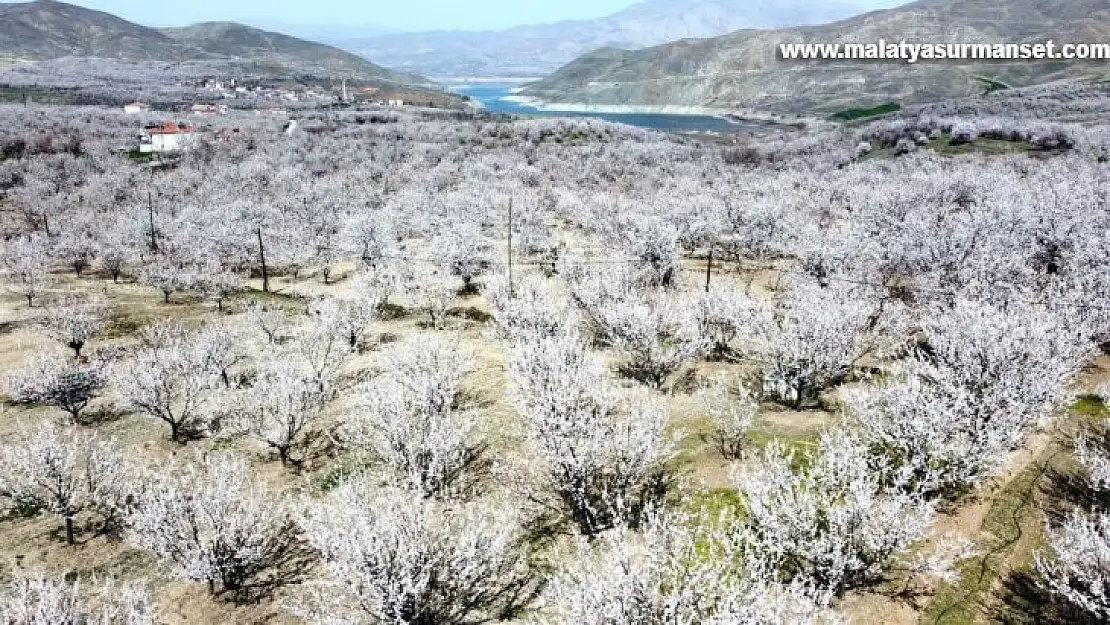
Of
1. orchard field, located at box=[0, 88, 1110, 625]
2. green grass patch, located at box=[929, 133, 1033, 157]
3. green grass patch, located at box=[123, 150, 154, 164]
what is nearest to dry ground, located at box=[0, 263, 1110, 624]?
orchard field, located at box=[0, 88, 1110, 625]

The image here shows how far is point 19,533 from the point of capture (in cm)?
1723

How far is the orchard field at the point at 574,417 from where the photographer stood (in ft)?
45.1

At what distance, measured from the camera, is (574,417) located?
17.9m

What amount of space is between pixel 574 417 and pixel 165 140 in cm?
10321

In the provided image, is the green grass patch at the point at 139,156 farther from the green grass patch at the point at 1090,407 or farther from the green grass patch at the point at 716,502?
the green grass patch at the point at 1090,407

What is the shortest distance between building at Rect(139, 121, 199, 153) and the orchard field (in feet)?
157

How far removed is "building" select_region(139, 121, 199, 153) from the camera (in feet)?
314

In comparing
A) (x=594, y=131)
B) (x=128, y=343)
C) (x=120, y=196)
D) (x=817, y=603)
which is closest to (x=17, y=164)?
(x=120, y=196)

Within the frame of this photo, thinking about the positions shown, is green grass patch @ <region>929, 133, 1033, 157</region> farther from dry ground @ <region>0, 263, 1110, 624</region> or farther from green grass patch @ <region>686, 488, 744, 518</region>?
green grass patch @ <region>686, 488, 744, 518</region>

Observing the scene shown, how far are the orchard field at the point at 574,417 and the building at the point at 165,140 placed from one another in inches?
1890

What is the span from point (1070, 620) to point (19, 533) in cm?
2581

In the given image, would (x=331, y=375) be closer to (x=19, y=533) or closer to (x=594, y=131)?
(x=19, y=533)

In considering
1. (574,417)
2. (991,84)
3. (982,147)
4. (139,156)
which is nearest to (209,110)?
(139,156)

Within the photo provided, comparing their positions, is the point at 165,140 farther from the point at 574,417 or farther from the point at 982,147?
the point at 982,147
